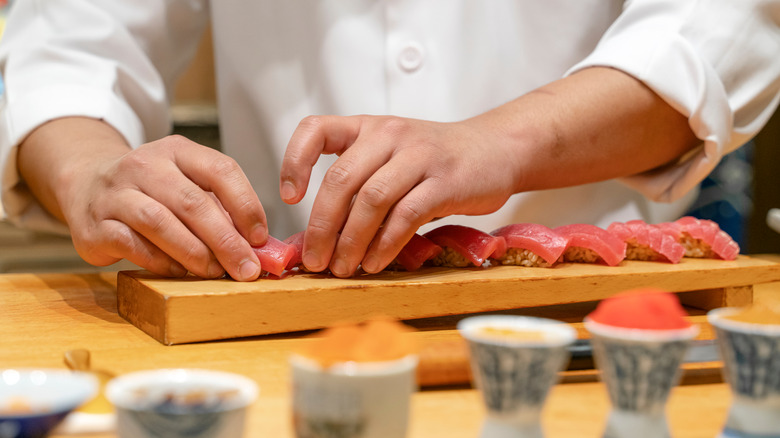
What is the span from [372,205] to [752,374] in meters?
0.65

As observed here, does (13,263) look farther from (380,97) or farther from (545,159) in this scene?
(545,159)

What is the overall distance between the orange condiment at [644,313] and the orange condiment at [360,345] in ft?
0.59

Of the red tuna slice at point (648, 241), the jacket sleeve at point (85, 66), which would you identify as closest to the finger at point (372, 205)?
the red tuna slice at point (648, 241)

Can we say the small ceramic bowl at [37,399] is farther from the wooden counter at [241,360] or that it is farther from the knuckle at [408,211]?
the knuckle at [408,211]

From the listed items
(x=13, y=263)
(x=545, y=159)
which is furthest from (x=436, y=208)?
(x=13, y=263)

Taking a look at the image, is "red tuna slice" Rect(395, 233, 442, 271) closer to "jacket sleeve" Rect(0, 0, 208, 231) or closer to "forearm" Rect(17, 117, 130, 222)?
"forearm" Rect(17, 117, 130, 222)

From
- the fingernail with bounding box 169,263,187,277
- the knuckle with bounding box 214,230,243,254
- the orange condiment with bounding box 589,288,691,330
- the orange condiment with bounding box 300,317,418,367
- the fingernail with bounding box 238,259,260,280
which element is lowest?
the fingernail with bounding box 169,263,187,277

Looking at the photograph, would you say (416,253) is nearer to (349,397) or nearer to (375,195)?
(375,195)

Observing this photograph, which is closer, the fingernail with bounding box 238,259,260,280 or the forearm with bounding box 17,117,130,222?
the fingernail with bounding box 238,259,260,280

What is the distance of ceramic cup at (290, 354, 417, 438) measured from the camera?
58cm

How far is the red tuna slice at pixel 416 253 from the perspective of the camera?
53.3 inches

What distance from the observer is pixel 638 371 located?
2.07 ft

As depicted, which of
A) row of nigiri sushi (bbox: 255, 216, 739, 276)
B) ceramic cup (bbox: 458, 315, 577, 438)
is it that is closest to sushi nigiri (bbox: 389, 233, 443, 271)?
row of nigiri sushi (bbox: 255, 216, 739, 276)

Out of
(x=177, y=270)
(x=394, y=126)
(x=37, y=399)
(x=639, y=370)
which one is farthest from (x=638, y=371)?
(x=177, y=270)
